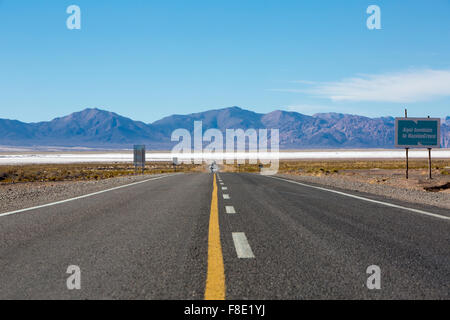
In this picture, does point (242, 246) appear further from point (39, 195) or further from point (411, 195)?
point (39, 195)

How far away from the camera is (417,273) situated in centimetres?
467

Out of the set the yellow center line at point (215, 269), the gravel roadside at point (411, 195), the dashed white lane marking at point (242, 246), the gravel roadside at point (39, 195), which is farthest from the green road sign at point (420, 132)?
the dashed white lane marking at point (242, 246)

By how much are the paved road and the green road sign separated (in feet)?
76.1

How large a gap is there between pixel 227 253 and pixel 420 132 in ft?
96.3

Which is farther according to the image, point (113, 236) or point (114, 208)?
point (114, 208)

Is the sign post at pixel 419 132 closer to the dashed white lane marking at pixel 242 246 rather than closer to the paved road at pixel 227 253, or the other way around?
the paved road at pixel 227 253

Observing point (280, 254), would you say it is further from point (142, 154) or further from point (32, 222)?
point (142, 154)

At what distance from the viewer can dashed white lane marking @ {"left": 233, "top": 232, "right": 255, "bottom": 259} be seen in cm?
544

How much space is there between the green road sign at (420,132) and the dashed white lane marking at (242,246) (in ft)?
89.3

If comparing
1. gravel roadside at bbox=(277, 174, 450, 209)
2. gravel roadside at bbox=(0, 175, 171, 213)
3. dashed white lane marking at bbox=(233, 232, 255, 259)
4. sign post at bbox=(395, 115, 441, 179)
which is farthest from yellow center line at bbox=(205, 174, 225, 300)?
sign post at bbox=(395, 115, 441, 179)
